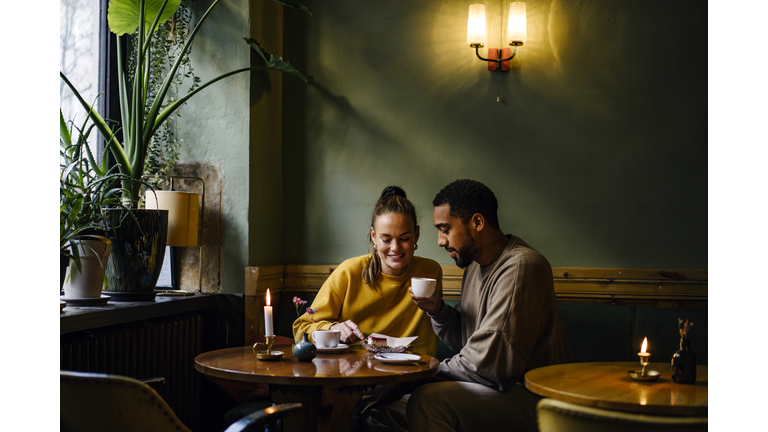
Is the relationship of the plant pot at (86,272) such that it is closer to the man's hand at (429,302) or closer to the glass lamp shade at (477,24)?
the man's hand at (429,302)

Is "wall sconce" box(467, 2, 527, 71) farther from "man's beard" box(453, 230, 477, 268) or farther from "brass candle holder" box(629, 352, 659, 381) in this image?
"brass candle holder" box(629, 352, 659, 381)

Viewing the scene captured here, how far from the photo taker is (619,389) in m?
1.56

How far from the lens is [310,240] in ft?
11.0

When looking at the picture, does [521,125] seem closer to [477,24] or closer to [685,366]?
[477,24]

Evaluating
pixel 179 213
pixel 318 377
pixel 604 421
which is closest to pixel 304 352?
pixel 318 377

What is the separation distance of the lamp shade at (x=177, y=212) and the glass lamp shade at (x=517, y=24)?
6.08ft

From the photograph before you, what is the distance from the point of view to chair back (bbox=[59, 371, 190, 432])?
4.48 feet

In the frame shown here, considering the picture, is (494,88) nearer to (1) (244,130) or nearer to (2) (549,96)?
(2) (549,96)

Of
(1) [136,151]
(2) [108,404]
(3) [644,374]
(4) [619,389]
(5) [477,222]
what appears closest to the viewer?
(2) [108,404]

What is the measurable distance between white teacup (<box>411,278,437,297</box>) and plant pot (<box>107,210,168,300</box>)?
1.29 meters

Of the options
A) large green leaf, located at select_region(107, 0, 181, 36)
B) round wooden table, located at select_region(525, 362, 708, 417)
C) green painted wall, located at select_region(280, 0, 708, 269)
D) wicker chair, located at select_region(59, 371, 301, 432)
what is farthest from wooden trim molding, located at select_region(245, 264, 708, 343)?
wicker chair, located at select_region(59, 371, 301, 432)

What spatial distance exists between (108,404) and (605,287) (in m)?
2.31
